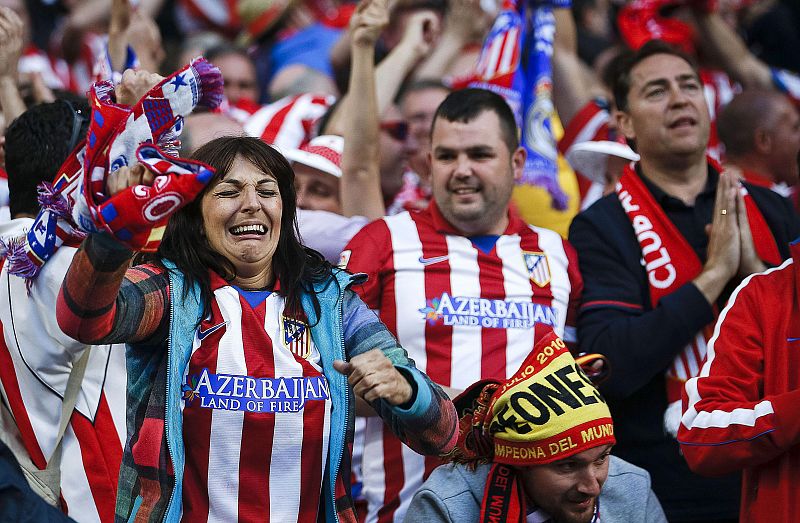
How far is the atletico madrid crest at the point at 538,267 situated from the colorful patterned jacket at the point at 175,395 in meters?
1.27

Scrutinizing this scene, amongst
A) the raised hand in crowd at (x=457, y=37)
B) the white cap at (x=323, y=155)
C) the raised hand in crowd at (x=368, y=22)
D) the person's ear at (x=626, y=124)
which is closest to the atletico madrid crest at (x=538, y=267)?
the person's ear at (x=626, y=124)

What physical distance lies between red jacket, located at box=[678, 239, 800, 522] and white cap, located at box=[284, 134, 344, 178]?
6.54ft

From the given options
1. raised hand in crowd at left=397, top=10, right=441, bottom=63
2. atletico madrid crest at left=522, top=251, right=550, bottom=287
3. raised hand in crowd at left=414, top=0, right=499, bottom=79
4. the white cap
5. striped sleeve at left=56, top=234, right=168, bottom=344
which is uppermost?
raised hand in crowd at left=414, top=0, right=499, bottom=79

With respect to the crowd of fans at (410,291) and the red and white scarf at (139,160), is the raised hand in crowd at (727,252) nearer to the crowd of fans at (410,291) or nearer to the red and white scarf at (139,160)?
the crowd of fans at (410,291)

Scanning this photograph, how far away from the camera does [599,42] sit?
8.10 meters

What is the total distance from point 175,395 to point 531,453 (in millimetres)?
1131

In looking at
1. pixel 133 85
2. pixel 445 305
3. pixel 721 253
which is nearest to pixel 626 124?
pixel 721 253

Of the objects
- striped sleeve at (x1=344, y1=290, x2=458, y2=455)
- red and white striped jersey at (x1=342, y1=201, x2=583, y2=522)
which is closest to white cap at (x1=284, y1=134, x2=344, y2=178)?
red and white striped jersey at (x1=342, y1=201, x2=583, y2=522)

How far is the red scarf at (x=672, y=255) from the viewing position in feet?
13.8

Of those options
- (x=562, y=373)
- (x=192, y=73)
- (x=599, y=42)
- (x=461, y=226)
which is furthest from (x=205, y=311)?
(x=599, y=42)

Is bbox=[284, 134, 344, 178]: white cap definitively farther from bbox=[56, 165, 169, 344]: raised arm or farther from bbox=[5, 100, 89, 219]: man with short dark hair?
bbox=[56, 165, 169, 344]: raised arm

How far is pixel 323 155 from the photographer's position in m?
5.13

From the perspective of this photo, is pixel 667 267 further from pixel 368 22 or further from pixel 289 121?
pixel 289 121

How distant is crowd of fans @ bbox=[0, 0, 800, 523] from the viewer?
113 inches
